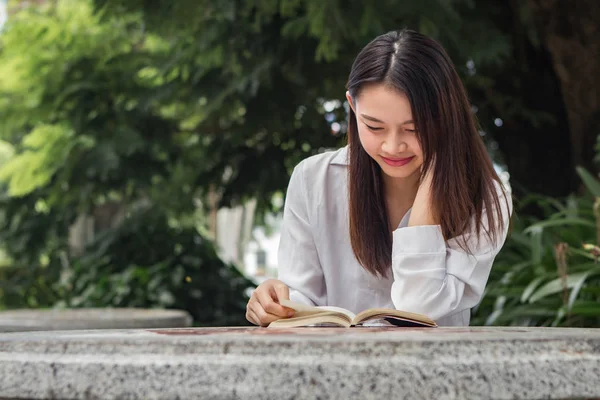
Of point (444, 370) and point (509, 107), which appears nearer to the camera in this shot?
point (444, 370)

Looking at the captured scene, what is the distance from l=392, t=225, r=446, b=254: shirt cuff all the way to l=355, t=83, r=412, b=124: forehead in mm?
245

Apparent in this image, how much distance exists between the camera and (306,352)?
116 centimetres

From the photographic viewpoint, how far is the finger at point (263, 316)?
75.6 inches

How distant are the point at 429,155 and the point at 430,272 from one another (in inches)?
10.6

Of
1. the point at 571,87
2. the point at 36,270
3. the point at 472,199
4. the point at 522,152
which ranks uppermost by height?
the point at 571,87

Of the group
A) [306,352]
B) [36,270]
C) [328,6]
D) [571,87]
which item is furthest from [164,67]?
[306,352]

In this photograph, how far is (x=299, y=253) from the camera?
2.31 metres

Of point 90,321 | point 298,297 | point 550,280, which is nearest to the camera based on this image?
point 298,297

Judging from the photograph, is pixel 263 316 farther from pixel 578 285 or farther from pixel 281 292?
pixel 578 285

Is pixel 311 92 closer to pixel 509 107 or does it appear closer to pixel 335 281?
pixel 509 107

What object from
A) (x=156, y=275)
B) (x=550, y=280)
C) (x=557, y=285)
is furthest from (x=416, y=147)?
(x=156, y=275)

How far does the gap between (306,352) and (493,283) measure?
3.98 meters

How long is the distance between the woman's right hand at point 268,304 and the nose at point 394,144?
39 centimetres

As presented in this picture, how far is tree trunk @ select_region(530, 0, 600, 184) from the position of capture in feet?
19.6
